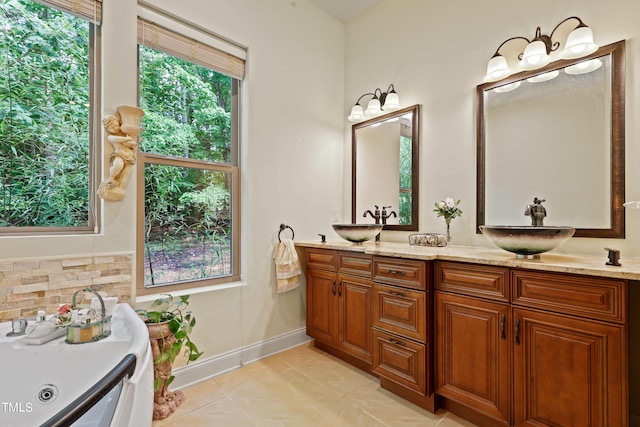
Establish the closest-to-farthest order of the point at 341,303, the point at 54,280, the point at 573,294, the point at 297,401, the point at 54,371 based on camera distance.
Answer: the point at 54,371, the point at 573,294, the point at 54,280, the point at 297,401, the point at 341,303

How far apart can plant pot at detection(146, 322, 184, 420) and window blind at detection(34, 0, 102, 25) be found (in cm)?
184

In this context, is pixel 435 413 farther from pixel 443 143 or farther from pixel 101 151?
pixel 101 151

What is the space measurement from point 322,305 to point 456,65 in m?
2.26

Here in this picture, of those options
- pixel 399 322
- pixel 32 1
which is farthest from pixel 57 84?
pixel 399 322

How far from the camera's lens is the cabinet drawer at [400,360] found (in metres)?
1.88

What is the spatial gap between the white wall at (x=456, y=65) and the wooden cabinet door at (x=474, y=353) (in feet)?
2.34

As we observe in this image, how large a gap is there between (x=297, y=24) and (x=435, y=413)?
3.33 metres

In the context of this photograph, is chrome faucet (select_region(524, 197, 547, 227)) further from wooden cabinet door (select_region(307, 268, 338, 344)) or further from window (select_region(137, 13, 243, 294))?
Result: window (select_region(137, 13, 243, 294))

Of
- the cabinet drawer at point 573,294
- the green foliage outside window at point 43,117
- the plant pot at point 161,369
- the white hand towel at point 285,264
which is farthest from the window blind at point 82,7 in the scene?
the cabinet drawer at point 573,294

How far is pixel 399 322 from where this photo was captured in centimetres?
200

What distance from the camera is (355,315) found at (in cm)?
240

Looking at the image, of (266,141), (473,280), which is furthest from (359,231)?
(266,141)

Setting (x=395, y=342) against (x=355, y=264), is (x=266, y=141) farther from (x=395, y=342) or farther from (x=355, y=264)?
(x=395, y=342)

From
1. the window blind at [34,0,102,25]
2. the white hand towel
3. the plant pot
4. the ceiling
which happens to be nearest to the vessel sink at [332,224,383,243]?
the white hand towel
